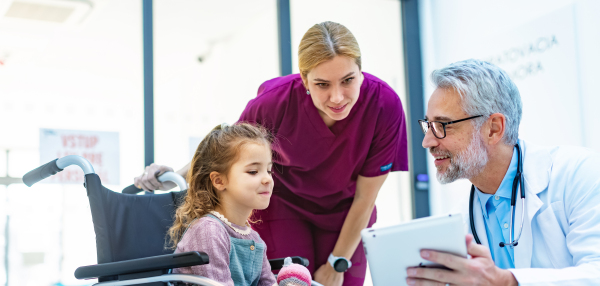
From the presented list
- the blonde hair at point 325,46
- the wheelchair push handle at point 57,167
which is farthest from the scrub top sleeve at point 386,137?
the wheelchair push handle at point 57,167

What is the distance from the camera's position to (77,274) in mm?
1205

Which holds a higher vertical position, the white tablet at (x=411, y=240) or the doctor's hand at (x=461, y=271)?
the white tablet at (x=411, y=240)

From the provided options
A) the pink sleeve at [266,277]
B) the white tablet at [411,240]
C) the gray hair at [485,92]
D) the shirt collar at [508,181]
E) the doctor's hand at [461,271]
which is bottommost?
the pink sleeve at [266,277]

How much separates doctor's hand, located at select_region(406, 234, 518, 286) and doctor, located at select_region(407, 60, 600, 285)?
0.68ft

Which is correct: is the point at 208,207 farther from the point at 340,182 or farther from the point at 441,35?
the point at 441,35

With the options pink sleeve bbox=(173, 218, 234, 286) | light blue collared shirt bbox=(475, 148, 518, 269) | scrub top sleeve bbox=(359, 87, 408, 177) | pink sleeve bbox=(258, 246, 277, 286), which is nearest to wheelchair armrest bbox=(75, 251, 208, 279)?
pink sleeve bbox=(173, 218, 234, 286)

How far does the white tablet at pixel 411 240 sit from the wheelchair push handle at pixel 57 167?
0.85 meters

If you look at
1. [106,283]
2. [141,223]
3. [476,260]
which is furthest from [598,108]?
[106,283]

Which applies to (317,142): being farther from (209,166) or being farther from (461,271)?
(461,271)

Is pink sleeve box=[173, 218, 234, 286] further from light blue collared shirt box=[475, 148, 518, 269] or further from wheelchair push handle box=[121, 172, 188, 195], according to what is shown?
light blue collared shirt box=[475, 148, 518, 269]

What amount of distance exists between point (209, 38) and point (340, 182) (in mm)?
1716

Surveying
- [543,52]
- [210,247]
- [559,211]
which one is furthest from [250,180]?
[543,52]

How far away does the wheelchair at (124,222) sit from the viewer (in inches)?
52.3

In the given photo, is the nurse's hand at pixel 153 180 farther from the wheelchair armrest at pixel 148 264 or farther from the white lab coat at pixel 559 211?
the white lab coat at pixel 559 211
